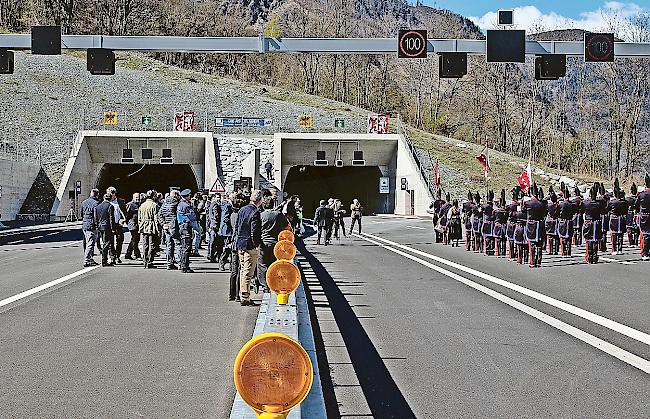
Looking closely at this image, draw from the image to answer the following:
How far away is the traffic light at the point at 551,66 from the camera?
22.9 m

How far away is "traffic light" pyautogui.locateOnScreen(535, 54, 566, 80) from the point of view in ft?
75.2

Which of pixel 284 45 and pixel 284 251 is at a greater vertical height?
pixel 284 45

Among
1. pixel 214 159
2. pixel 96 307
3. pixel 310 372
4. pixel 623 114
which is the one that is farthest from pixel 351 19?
pixel 310 372

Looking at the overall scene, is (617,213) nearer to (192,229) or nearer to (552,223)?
(552,223)

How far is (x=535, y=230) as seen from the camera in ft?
67.5

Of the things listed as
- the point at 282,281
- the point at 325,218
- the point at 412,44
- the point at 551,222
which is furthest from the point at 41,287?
the point at 325,218

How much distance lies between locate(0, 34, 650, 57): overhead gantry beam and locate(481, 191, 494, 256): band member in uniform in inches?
183

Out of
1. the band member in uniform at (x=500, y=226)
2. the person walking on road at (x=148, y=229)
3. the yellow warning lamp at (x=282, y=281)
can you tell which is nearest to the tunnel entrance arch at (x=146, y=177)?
the band member in uniform at (x=500, y=226)

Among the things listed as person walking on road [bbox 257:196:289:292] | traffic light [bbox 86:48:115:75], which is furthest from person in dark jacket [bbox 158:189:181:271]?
person walking on road [bbox 257:196:289:292]

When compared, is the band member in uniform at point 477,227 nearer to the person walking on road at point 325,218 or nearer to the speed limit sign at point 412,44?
the person walking on road at point 325,218

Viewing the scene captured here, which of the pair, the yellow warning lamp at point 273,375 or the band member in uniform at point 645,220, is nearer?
the yellow warning lamp at point 273,375

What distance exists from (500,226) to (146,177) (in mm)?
51380

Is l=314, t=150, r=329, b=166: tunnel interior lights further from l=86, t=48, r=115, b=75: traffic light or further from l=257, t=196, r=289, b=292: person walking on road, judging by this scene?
l=257, t=196, r=289, b=292: person walking on road

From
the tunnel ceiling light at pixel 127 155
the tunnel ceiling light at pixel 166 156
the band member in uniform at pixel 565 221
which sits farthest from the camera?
the tunnel ceiling light at pixel 166 156
